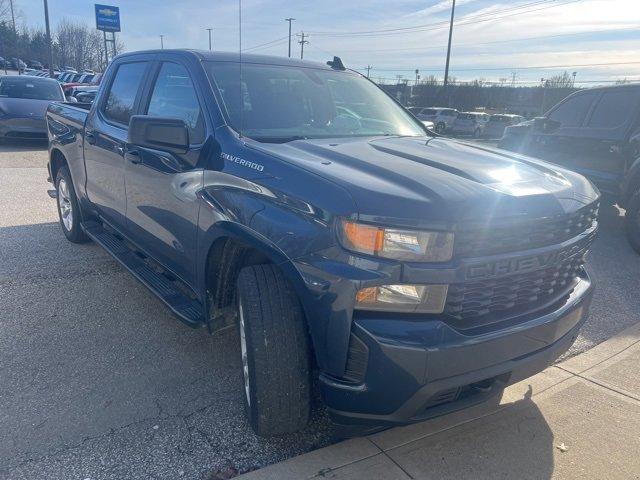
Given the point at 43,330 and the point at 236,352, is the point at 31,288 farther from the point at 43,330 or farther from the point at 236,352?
the point at 236,352

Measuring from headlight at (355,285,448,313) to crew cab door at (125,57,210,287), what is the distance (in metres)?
1.29

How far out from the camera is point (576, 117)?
7656 mm

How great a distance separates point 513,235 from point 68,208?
16.0 ft

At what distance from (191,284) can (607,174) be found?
231 inches

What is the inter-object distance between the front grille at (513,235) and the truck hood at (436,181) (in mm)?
40

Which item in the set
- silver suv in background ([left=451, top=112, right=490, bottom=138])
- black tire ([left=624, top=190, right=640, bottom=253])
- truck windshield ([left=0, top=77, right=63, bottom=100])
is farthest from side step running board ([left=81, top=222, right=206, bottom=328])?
silver suv in background ([left=451, top=112, right=490, bottom=138])

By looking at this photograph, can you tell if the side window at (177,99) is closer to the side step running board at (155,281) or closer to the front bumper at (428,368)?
the side step running board at (155,281)

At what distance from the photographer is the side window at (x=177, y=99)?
125 inches

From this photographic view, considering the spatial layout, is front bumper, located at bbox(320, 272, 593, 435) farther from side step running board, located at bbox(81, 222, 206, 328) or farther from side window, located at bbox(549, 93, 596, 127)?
side window, located at bbox(549, 93, 596, 127)

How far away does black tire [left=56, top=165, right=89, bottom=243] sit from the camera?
540 cm

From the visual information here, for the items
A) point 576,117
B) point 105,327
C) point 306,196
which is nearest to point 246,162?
point 306,196

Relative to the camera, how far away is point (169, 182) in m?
3.26

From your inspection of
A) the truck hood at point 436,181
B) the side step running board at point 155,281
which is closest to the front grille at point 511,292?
the truck hood at point 436,181

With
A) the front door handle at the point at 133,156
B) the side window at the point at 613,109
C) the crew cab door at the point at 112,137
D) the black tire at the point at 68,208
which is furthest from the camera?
the side window at the point at 613,109
